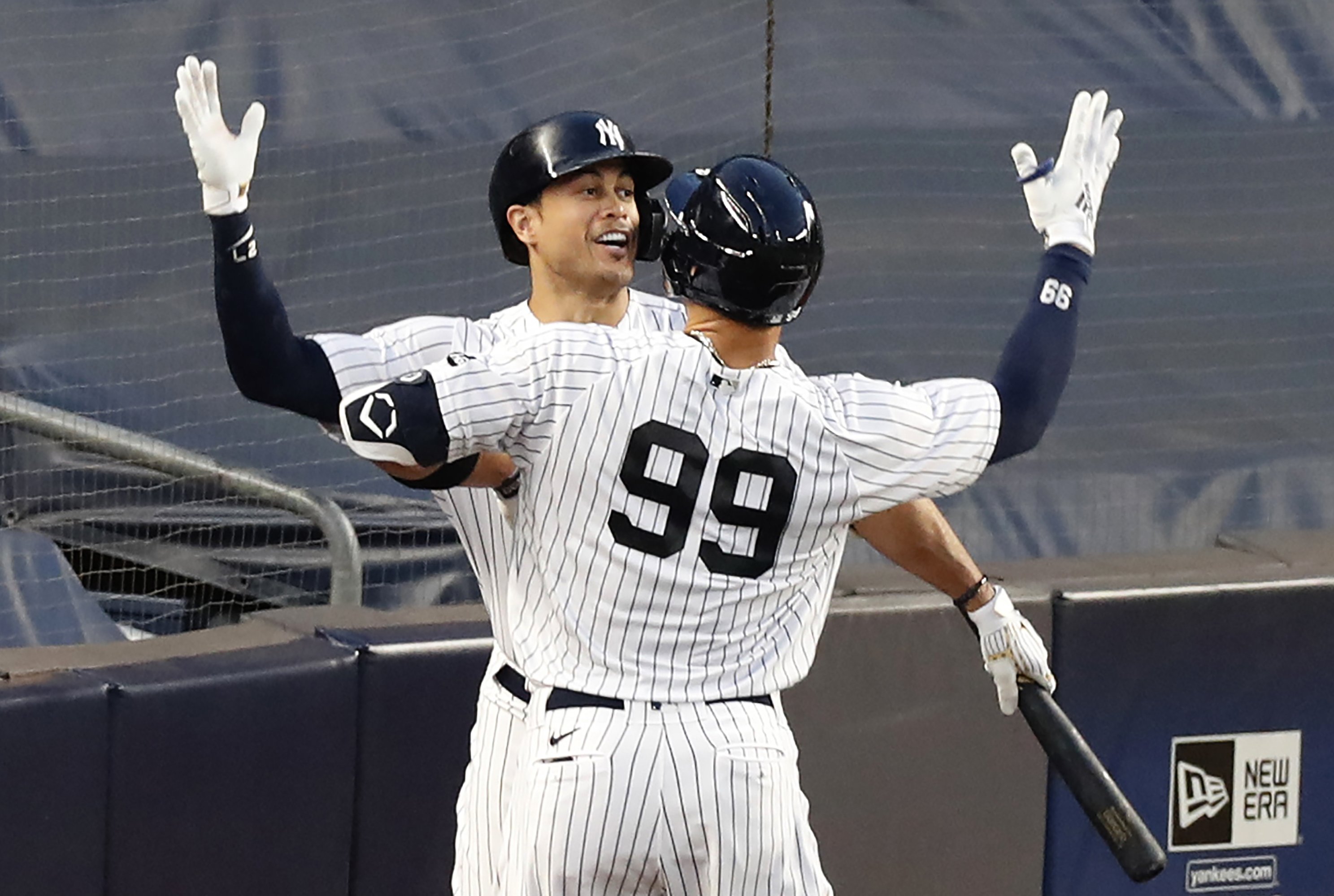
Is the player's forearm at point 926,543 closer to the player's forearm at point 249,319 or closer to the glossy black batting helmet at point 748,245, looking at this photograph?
the glossy black batting helmet at point 748,245

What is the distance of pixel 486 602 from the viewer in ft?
11.0

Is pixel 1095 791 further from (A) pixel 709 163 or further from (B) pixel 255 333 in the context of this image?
(A) pixel 709 163

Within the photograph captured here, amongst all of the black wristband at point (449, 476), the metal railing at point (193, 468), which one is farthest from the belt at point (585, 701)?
the metal railing at point (193, 468)

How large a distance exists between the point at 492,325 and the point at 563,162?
272 millimetres

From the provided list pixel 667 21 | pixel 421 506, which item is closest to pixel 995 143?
pixel 667 21

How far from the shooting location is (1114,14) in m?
5.93

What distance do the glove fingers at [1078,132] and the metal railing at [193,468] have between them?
2.00 m

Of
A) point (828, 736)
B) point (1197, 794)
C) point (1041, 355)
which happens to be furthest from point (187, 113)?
point (1197, 794)

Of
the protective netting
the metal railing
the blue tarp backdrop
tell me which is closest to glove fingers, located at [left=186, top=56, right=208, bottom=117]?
the metal railing

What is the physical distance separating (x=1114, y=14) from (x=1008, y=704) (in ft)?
9.39

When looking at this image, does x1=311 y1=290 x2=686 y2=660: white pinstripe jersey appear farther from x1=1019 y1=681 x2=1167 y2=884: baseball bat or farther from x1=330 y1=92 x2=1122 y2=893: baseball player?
x1=1019 y1=681 x2=1167 y2=884: baseball bat

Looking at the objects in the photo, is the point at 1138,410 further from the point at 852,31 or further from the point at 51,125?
the point at 51,125

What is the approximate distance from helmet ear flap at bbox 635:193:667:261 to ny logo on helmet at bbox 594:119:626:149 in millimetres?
121

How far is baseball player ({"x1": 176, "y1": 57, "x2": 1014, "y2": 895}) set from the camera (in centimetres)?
288
